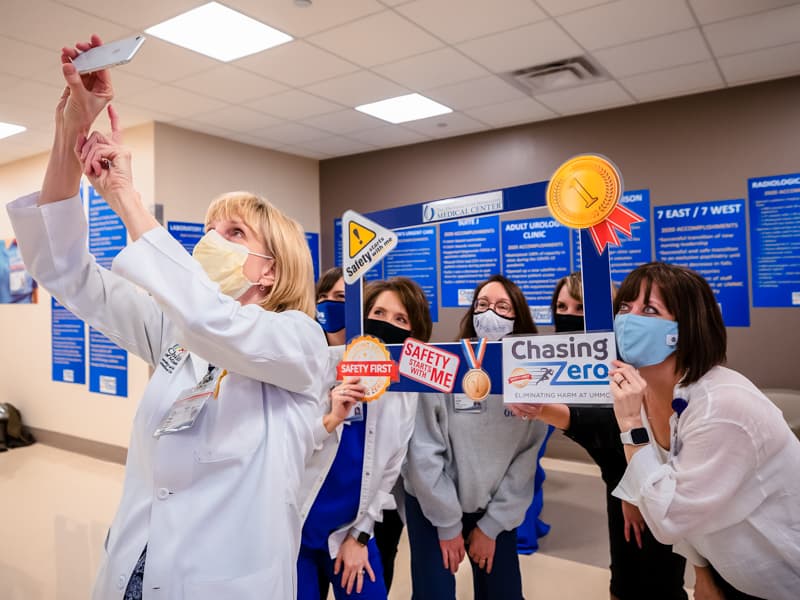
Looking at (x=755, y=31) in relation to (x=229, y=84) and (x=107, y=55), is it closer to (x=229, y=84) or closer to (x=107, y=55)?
(x=229, y=84)

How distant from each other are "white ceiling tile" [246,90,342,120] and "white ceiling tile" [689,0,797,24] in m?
2.75

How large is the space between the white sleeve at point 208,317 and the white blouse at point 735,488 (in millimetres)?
849

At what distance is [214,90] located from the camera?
180 inches

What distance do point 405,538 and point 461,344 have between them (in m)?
2.89

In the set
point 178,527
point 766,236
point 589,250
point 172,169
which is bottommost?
point 178,527

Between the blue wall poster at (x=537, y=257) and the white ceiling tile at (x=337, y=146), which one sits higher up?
the white ceiling tile at (x=337, y=146)

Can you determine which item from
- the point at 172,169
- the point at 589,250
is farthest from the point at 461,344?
the point at 172,169

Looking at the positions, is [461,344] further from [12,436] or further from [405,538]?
[12,436]

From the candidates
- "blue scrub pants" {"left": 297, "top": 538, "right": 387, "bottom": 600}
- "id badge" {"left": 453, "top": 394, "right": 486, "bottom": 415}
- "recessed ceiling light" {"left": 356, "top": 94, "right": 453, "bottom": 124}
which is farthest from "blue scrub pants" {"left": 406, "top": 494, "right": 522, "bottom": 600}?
"recessed ceiling light" {"left": 356, "top": 94, "right": 453, "bottom": 124}

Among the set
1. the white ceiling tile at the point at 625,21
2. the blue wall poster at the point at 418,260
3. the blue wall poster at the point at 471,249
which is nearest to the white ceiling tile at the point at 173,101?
the blue wall poster at the point at 418,260

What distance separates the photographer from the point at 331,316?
8.30ft

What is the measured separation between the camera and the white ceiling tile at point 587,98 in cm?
469

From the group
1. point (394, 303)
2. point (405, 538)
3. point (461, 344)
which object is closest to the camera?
point (461, 344)

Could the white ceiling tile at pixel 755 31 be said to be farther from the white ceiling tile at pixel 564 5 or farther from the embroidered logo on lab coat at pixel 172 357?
the embroidered logo on lab coat at pixel 172 357
